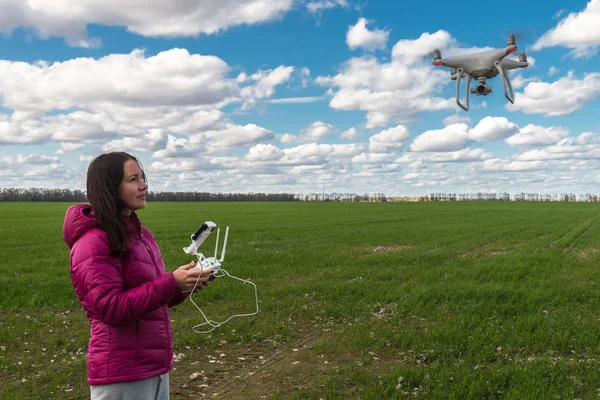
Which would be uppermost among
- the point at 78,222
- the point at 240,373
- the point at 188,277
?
the point at 78,222

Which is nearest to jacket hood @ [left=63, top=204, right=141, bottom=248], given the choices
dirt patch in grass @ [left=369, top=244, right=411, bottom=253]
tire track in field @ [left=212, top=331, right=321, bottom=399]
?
tire track in field @ [left=212, top=331, right=321, bottom=399]

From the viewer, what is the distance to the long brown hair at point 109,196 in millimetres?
3227

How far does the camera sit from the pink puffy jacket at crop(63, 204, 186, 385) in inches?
125

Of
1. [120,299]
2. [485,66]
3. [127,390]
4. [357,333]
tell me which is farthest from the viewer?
[357,333]

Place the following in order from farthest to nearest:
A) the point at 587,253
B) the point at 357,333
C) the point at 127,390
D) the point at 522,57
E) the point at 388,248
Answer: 1. the point at 388,248
2. the point at 587,253
3. the point at 357,333
4. the point at 522,57
5. the point at 127,390

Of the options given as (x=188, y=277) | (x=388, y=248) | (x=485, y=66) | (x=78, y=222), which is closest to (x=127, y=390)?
(x=188, y=277)

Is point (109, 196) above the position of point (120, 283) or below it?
above

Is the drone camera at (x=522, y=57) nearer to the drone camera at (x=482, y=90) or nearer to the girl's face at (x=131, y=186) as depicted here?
the drone camera at (x=482, y=90)

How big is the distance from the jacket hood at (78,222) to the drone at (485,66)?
3157 millimetres

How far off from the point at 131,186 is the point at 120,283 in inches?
23.9

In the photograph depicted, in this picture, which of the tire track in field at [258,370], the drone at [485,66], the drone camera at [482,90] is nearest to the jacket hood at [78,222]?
the drone at [485,66]

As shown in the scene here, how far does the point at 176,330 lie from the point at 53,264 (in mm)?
10933

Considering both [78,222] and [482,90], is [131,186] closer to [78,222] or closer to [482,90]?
[78,222]

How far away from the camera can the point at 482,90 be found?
4953mm
